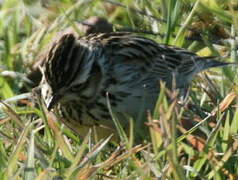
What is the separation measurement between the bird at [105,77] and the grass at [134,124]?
0.49ft

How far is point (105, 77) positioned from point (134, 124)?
656mm

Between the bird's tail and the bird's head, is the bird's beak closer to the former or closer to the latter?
the bird's head

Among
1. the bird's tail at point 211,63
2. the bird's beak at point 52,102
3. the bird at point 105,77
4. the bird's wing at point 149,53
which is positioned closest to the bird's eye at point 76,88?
the bird at point 105,77

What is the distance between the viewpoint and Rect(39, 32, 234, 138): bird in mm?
5496

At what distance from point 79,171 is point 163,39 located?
2.90m

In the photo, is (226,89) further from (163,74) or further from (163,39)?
(163,39)

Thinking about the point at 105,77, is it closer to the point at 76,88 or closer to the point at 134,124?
the point at 76,88

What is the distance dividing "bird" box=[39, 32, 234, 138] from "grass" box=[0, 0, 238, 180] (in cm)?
15

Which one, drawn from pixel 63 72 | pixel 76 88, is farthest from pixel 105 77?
pixel 63 72

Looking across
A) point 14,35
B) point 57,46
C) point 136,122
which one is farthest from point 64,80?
point 14,35

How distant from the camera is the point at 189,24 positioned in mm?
6617

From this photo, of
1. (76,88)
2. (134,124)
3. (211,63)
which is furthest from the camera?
(211,63)

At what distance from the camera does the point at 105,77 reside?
5863 millimetres

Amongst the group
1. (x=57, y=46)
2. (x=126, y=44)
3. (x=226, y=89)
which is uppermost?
(x=57, y=46)
